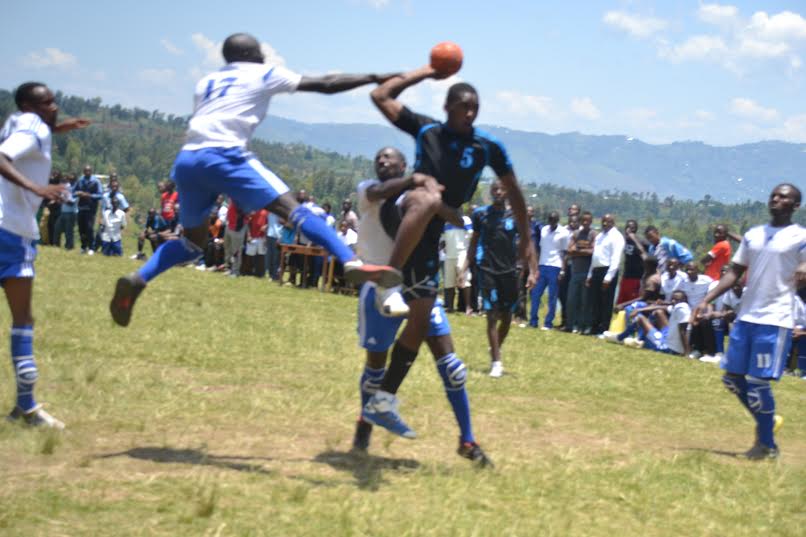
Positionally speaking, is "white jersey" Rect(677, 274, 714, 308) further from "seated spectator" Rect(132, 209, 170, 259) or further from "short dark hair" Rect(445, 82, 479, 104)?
"seated spectator" Rect(132, 209, 170, 259)

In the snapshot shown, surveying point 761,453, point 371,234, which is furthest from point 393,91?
point 761,453

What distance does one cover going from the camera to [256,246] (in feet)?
82.8

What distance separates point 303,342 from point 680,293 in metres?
7.13

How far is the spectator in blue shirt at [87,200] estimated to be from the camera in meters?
26.7

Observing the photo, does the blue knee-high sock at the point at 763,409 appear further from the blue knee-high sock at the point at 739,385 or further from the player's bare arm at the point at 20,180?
the player's bare arm at the point at 20,180

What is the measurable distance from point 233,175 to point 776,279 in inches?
175

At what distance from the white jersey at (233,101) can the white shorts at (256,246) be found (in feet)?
63.1

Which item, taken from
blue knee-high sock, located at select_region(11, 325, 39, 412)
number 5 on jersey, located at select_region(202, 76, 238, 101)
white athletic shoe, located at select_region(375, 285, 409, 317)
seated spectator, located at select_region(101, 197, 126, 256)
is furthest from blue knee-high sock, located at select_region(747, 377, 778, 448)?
seated spectator, located at select_region(101, 197, 126, 256)

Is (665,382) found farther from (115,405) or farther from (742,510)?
(115,405)

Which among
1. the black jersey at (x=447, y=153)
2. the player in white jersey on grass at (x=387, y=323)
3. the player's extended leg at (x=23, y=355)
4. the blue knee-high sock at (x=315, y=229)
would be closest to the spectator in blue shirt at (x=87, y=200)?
the player's extended leg at (x=23, y=355)

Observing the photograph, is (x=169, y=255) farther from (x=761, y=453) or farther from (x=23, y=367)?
(x=761, y=453)

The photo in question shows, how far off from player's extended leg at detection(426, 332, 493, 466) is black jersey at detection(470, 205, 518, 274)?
5695mm

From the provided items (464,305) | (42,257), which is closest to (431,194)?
(464,305)

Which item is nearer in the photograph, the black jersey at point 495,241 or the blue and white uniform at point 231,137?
the blue and white uniform at point 231,137
